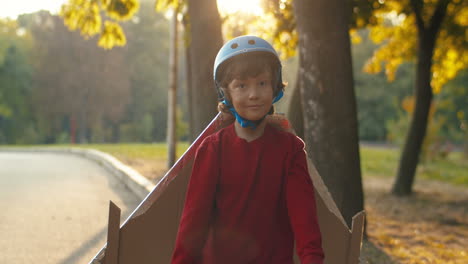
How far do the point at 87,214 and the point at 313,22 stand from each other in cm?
411

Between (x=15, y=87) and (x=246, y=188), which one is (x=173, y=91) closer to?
(x=246, y=188)

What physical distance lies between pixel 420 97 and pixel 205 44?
663 cm

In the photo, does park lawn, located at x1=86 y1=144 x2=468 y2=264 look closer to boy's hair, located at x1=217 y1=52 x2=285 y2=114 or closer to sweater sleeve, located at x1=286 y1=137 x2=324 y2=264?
sweater sleeve, located at x1=286 y1=137 x2=324 y2=264

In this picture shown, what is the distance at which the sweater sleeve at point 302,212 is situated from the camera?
2.21m

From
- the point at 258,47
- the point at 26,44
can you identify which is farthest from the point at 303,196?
the point at 26,44

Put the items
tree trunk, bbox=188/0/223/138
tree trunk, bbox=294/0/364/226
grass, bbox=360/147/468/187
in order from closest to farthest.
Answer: tree trunk, bbox=294/0/364/226, tree trunk, bbox=188/0/223/138, grass, bbox=360/147/468/187

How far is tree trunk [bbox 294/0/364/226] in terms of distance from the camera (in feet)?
17.0

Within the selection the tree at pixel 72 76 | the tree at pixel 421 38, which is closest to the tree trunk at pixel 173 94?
the tree at pixel 421 38

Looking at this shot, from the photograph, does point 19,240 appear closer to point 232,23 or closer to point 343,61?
point 343,61

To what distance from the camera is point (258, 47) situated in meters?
2.29

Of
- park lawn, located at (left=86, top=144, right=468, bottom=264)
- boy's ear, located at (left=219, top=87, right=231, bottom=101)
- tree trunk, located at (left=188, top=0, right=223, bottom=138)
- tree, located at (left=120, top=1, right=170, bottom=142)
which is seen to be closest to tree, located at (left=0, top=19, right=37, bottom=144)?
tree, located at (left=120, top=1, right=170, bottom=142)

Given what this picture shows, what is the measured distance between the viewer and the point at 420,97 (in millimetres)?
12117

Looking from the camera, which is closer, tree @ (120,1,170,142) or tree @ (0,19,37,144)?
tree @ (0,19,37,144)

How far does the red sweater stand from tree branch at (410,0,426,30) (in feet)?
33.1
